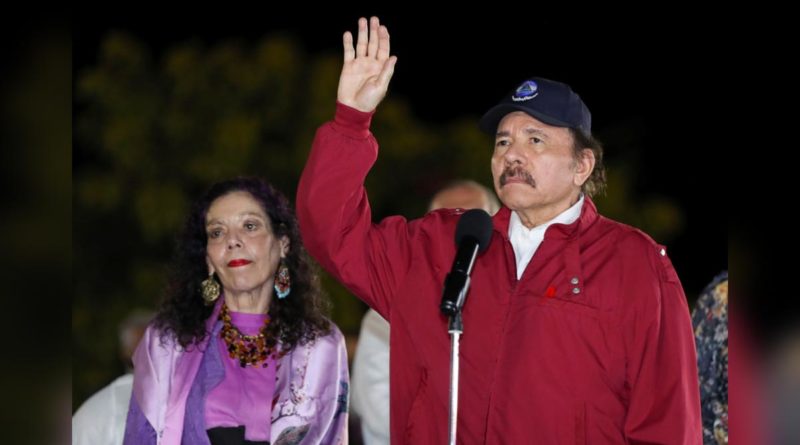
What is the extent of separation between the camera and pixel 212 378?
157 inches

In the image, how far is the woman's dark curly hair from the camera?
4184 millimetres

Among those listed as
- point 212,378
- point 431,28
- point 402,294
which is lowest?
point 212,378

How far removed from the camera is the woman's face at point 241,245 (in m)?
4.14

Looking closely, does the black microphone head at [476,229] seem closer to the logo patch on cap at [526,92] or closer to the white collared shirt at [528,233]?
the white collared shirt at [528,233]

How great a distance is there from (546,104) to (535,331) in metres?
0.72

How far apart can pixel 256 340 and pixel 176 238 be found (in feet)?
1.98

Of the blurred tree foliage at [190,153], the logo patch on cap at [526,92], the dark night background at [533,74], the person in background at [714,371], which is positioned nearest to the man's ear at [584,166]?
the logo patch on cap at [526,92]

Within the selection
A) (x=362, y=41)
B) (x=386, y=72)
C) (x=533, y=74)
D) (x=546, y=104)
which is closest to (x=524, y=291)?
(x=546, y=104)

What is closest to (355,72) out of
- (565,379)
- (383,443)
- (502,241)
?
(502,241)

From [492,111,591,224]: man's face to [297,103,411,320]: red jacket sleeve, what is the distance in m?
0.37

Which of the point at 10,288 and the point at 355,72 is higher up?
the point at 355,72

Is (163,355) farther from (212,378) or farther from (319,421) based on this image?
(319,421)

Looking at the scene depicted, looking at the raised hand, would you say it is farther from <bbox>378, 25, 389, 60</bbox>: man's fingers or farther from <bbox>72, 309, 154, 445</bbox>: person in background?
<bbox>72, 309, 154, 445</bbox>: person in background

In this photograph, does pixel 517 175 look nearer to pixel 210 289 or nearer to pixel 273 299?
pixel 273 299
